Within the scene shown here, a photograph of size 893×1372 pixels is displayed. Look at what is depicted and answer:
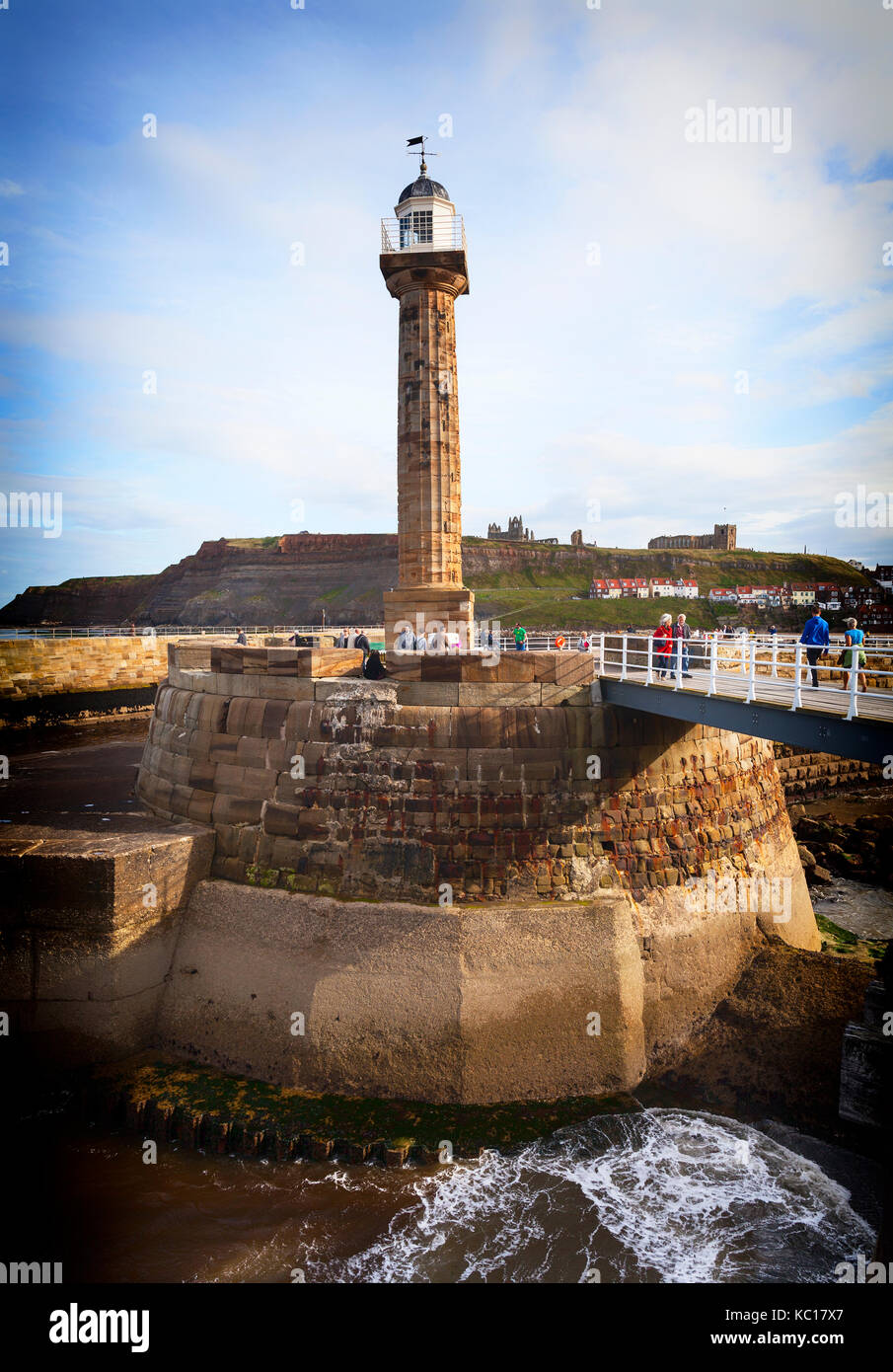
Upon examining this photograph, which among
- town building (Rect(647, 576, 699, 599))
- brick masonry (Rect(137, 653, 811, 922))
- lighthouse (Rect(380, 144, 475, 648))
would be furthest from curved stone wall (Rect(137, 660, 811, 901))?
town building (Rect(647, 576, 699, 599))

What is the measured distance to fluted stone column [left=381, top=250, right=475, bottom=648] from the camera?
1675cm

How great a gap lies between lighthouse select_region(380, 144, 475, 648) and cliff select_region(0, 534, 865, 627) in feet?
211

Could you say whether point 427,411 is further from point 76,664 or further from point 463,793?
point 76,664

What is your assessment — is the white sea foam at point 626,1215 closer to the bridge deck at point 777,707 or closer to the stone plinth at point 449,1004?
the stone plinth at point 449,1004

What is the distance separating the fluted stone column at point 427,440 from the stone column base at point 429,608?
0.02m

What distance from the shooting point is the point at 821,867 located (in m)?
16.9

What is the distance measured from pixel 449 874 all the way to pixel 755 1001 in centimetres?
485

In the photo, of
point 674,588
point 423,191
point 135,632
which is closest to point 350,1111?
point 423,191

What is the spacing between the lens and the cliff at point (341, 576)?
3499 inches

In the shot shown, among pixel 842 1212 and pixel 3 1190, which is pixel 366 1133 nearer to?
pixel 3 1190

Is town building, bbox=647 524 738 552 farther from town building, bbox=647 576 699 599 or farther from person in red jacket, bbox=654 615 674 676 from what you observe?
person in red jacket, bbox=654 615 674 676

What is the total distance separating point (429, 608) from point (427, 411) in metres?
4.73

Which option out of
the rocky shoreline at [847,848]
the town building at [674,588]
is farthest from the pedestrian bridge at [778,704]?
the town building at [674,588]
